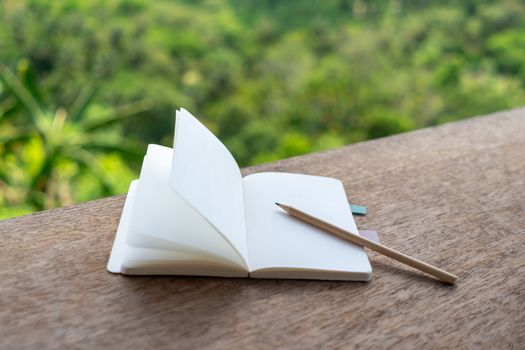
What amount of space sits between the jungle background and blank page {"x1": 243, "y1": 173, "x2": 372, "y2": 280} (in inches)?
89.1

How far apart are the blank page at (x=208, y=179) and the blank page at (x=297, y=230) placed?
21 millimetres

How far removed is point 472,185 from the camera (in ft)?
2.19

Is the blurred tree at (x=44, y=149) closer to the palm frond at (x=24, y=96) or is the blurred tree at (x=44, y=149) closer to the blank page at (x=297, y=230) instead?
the palm frond at (x=24, y=96)

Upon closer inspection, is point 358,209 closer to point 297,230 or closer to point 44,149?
point 297,230

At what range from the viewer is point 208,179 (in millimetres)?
454

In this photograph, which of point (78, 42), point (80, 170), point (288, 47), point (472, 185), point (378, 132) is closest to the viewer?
point (472, 185)

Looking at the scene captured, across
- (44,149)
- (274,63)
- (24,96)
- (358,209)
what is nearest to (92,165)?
(44,149)

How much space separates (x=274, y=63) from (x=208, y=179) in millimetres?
3761

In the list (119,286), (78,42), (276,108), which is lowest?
(276,108)

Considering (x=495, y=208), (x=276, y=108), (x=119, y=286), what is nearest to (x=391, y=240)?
(x=495, y=208)

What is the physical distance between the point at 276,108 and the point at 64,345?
343 centimetres

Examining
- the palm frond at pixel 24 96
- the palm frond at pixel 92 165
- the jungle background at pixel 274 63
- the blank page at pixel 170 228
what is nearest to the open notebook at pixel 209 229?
the blank page at pixel 170 228

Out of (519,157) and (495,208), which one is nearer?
(495,208)

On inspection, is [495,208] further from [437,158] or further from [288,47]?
[288,47]
